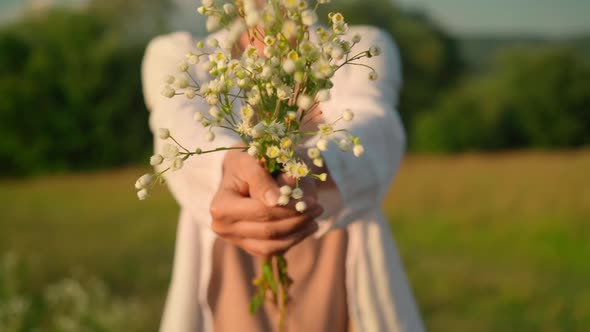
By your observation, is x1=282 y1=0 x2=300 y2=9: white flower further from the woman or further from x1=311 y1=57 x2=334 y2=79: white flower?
the woman

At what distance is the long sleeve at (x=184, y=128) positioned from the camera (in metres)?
1.30

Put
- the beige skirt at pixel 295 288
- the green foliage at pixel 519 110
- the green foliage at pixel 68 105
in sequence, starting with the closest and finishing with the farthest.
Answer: the beige skirt at pixel 295 288, the green foliage at pixel 519 110, the green foliage at pixel 68 105

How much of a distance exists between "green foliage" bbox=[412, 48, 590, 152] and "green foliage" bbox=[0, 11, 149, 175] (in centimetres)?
572

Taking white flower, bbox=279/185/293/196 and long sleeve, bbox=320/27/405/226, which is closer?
white flower, bbox=279/185/293/196

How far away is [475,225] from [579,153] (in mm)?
3334

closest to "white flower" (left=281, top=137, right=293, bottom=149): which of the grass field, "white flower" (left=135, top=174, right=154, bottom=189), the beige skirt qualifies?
"white flower" (left=135, top=174, right=154, bottom=189)

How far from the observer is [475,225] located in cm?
790

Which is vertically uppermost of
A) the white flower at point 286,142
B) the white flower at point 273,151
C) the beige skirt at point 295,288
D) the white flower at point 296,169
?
the white flower at point 286,142

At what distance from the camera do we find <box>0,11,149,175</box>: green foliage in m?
11.6

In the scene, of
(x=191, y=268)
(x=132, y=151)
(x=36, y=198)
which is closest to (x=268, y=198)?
(x=191, y=268)

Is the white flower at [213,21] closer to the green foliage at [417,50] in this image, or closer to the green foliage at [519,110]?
the green foliage at [519,110]

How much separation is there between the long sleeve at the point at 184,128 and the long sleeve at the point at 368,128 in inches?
9.2

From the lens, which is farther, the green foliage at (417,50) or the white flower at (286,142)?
the green foliage at (417,50)

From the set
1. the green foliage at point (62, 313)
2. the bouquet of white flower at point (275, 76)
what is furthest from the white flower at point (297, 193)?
the green foliage at point (62, 313)
